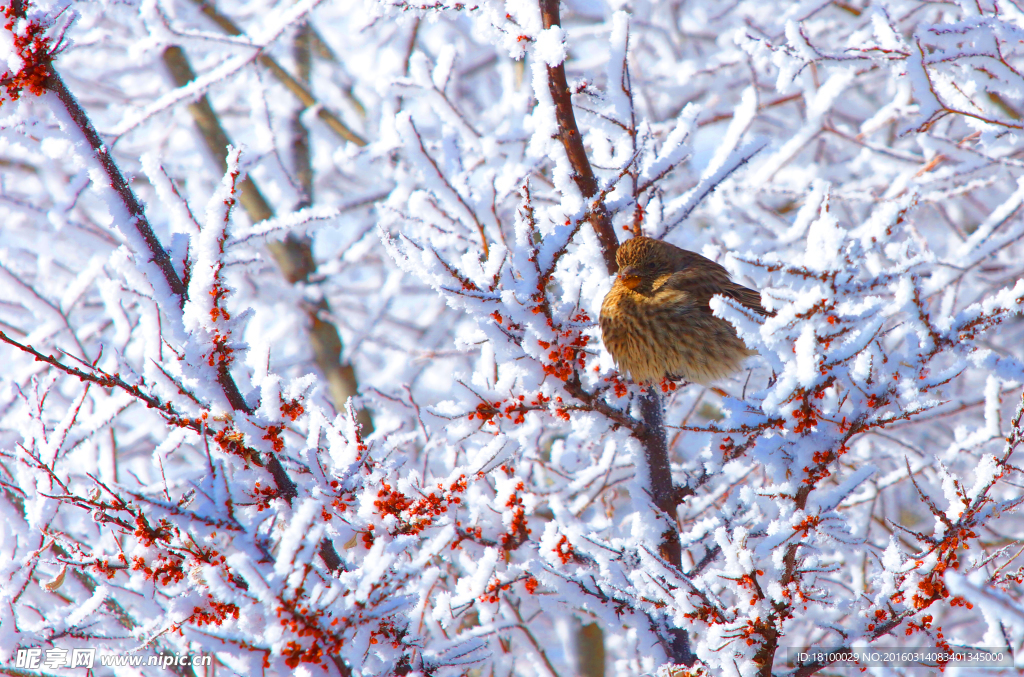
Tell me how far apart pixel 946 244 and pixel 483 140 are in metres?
4.82

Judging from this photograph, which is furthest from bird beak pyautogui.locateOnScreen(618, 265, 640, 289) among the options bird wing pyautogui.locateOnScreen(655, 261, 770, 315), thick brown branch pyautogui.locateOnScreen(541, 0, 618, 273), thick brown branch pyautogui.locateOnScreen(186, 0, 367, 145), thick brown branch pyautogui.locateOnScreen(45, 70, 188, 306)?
thick brown branch pyautogui.locateOnScreen(186, 0, 367, 145)

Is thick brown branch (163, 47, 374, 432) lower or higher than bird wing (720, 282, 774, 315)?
higher

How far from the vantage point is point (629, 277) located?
3.15m

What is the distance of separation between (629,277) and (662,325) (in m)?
0.25

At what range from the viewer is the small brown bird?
3.06 metres

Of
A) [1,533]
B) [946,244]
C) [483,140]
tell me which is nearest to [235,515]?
[1,533]

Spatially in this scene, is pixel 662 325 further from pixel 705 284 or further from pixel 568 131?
pixel 568 131

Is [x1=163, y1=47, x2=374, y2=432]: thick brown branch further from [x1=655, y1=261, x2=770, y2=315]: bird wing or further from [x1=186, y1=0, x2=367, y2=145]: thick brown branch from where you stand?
[x1=655, y1=261, x2=770, y2=315]: bird wing

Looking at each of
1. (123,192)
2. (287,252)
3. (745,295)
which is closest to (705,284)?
(745,295)

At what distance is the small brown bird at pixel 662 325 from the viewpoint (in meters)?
3.06

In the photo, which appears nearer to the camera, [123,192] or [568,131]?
[123,192]

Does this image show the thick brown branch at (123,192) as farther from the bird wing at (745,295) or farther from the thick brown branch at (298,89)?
the thick brown branch at (298,89)

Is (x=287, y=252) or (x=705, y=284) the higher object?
(x=287, y=252)

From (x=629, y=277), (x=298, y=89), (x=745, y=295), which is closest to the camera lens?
(x=629, y=277)
